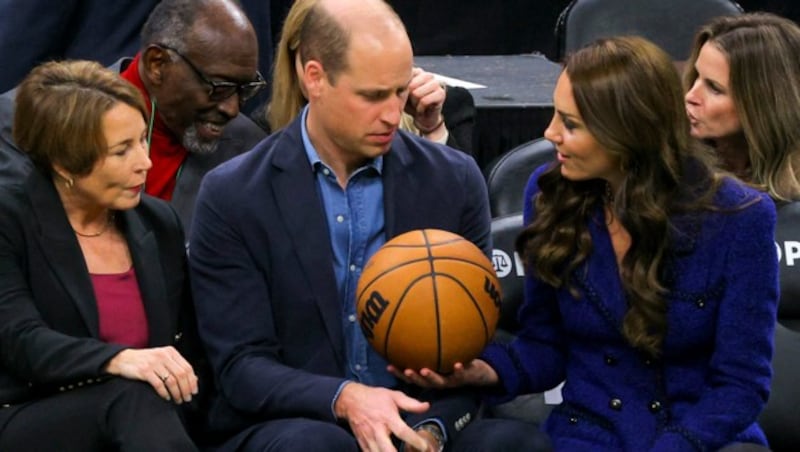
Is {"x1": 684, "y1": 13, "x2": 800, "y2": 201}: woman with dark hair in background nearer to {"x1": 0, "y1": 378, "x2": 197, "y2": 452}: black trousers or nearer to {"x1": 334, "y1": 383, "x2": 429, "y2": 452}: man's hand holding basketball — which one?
{"x1": 334, "y1": 383, "x2": 429, "y2": 452}: man's hand holding basketball

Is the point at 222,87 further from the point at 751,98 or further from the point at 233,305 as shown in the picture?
the point at 751,98

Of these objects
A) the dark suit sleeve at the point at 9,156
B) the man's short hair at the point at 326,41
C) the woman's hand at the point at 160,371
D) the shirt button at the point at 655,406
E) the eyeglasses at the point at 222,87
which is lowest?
the shirt button at the point at 655,406

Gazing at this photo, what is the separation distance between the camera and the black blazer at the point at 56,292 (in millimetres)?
3551

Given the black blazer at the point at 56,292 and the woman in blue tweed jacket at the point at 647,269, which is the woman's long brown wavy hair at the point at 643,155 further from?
the black blazer at the point at 56,292

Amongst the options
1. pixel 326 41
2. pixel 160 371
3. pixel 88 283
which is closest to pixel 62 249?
pixel 88 283

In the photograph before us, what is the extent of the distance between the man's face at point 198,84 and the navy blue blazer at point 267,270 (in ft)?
2.50

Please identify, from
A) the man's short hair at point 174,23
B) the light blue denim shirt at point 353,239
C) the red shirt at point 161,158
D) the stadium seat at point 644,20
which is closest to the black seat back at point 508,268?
the light blue denim shirt at point 353,239

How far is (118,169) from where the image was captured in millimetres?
3736

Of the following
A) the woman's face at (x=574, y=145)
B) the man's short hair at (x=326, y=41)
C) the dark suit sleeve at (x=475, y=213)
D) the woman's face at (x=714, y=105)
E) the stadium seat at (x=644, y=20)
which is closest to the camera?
the woman's face at (x=574, y=145)

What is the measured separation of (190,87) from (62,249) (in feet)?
3.25

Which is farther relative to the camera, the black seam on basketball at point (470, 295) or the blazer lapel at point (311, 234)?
the blazer lapel at point (311, 234)

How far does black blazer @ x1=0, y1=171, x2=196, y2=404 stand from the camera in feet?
11.6

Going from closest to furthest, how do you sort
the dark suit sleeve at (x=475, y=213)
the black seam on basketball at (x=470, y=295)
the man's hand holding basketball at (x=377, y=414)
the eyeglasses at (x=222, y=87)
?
the man's hand holding basketball at (x=377, y=414) < the black seam on basketball at (x=470, y=295) < the dark suit sleeve at (x=475, y=213) < the eyeglasses at (x=222, y=87)

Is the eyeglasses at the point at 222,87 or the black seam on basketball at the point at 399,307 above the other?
the eyeglasses at the point at 222,87
